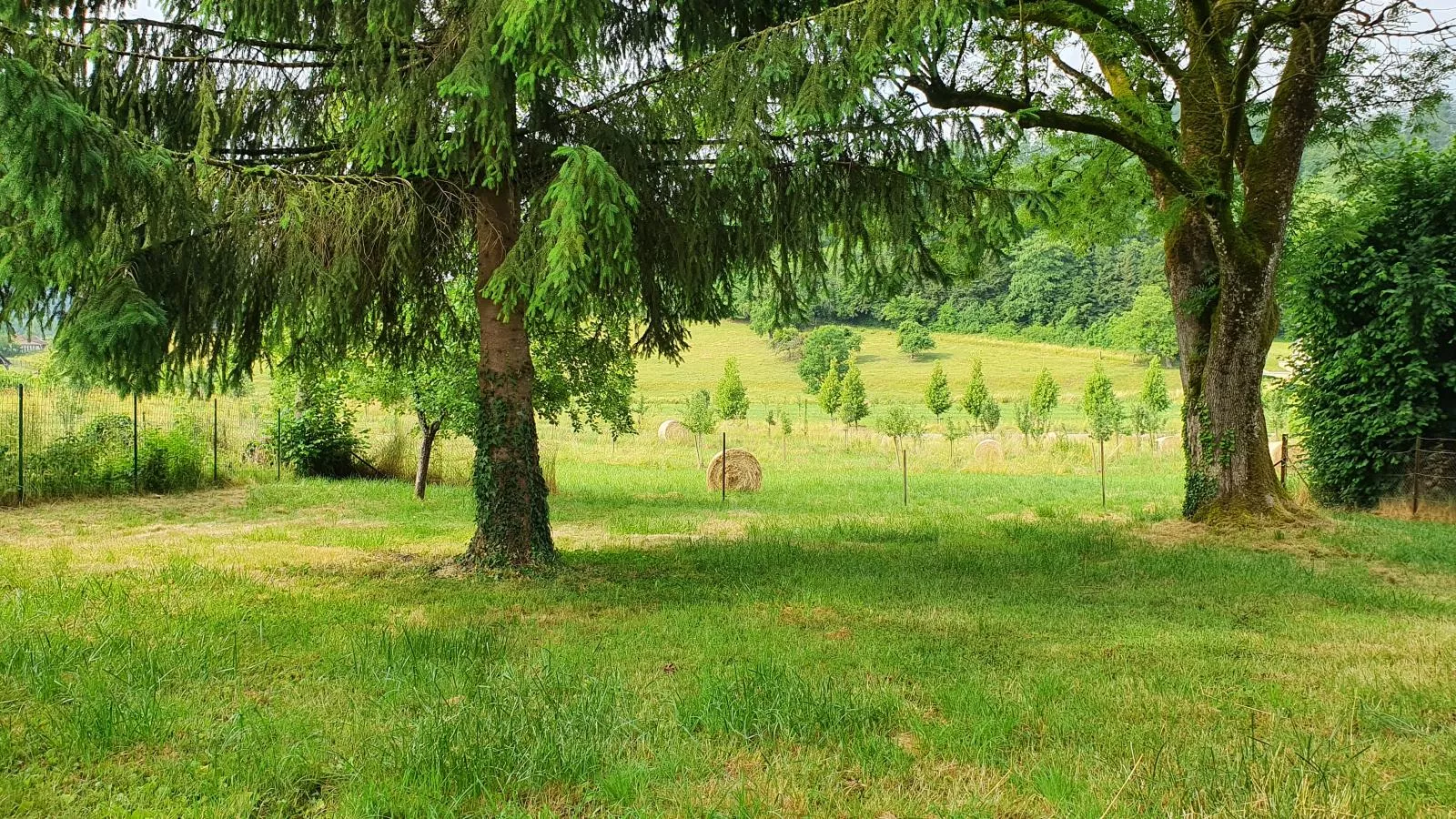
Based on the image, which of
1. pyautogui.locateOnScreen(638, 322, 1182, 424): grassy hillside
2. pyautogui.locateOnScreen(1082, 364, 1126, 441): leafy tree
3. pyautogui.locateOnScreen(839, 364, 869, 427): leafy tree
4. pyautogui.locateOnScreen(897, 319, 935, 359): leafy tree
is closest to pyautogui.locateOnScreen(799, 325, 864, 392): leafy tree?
pyautogui.locateOnScreen(638, 322, 1182, 424): grassy hillside

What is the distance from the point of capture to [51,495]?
1409cm

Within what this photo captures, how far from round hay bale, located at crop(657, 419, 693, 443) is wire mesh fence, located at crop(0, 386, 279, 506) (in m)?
15.9

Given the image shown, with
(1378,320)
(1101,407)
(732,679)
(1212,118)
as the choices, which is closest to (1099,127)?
(1212,118)

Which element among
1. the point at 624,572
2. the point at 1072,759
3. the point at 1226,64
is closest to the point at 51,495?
the point at 624,572

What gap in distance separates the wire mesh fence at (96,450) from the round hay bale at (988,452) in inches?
687

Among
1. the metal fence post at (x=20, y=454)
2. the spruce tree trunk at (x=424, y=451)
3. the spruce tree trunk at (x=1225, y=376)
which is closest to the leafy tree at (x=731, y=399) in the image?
the spruce tree trunk at (x=424, y=451)

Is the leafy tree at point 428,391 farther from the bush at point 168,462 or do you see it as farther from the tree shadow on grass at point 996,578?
the tree shadow on grass at point 996,578

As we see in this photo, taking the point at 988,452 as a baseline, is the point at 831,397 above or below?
above

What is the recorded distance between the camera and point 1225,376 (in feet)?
38.4

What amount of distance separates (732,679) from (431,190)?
555 cm

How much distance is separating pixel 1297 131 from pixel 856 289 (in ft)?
22.9

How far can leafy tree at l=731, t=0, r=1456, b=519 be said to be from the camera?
10.5 meters

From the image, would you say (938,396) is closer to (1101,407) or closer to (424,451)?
(1101,407)

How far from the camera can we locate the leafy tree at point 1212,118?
1052 cm
